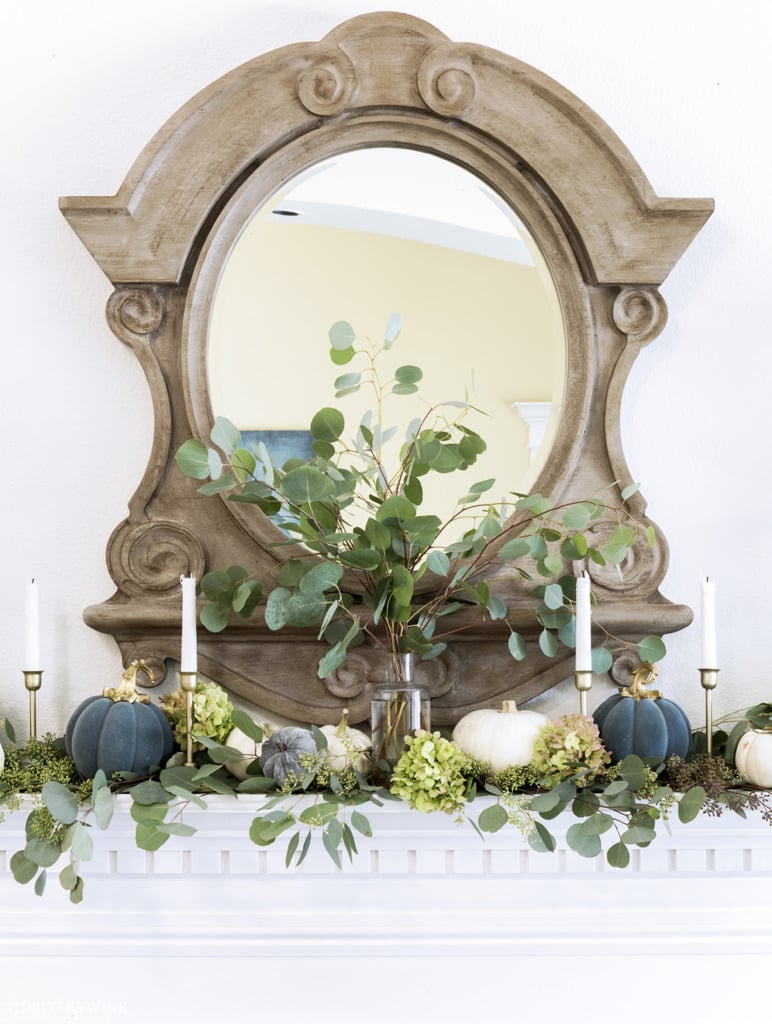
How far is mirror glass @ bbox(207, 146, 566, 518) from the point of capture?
56.0 inches

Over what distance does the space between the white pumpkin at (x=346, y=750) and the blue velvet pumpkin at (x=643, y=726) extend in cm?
29

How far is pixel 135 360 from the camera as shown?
146 centimetres

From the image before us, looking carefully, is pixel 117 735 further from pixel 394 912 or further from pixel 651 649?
→ pixel 651 649

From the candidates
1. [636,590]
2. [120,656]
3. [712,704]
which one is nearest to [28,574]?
[120,656]

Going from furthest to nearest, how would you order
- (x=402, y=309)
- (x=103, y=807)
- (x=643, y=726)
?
1. (x=402, y=309)
2. (x=643, y=726)
3. (x=103, y=807)

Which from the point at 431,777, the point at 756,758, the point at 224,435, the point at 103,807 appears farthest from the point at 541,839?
the point at 224,435

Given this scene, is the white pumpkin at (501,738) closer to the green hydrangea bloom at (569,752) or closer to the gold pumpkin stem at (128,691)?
the green hydrangea bloom at (569,752)

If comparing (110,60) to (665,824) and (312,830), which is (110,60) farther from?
(665,824)

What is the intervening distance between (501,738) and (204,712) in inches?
14.2

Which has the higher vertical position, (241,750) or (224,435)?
(224,435)

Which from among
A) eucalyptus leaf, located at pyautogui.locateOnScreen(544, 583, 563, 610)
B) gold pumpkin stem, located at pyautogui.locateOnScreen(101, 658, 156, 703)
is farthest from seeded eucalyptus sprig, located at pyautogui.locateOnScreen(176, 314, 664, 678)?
gold pumpkin stem, located at pyautogui.locateOnScreen(101, 658, 156, 703)

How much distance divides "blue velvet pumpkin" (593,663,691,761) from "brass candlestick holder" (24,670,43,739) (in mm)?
685

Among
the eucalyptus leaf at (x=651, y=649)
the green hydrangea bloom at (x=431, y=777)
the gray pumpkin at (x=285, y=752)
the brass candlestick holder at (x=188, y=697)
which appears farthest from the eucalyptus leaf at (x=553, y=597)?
the brass candlestick holder at (x=188, y=697)

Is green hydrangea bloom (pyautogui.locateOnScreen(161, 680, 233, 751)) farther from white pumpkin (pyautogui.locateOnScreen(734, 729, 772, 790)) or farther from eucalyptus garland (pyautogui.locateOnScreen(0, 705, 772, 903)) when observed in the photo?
white pumpkin (pyautogui.locateOnScreen(734, 729, 772, 790))
